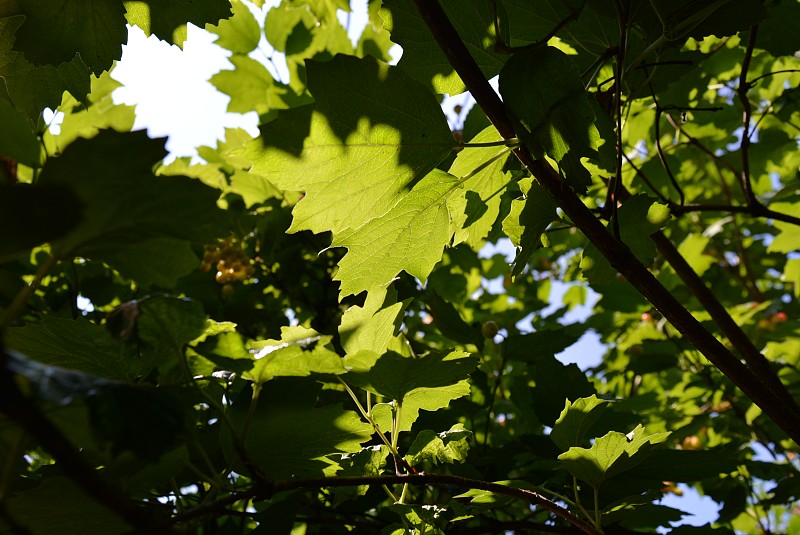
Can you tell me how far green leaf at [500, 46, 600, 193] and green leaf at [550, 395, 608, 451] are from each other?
0.39 metres

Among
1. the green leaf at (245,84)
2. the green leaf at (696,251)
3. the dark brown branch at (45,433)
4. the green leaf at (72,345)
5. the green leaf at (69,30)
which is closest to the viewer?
the dark brown branch at (45,433)

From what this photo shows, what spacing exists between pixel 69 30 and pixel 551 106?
0.95m

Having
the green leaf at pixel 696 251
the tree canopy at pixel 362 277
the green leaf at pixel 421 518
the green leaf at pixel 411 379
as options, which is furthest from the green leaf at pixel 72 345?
the green leaf at pixel 696 251

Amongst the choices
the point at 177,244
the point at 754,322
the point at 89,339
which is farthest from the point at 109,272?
the point at 754,322

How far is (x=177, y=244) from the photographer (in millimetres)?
746

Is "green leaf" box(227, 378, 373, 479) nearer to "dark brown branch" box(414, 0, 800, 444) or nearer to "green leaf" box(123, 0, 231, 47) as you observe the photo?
"dark brown branch" box(414, 0, 800, 444)

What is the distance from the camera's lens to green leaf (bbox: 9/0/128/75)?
130 cm

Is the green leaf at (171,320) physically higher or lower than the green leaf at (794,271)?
lower

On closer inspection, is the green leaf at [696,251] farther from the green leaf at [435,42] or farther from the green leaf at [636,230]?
the green leaf at [435,42]

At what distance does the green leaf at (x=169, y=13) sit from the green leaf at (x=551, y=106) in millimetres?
745

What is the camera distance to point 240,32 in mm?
2682

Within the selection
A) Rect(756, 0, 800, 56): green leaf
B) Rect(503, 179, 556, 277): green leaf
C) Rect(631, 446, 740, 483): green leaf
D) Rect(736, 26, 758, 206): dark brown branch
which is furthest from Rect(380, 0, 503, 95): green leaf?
Rect(756, 0, 800, 56): green leaf

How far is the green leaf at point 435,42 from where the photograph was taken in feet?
3.76

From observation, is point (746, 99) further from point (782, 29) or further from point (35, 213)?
point (35, 213)
